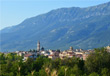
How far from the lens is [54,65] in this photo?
64.9 m

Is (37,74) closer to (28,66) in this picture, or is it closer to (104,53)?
(28,66)

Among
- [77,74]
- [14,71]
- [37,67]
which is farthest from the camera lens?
[37,67]

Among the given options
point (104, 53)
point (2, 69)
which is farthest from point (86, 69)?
point (2, 69)

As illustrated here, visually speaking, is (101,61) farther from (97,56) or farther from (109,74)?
(109,74)

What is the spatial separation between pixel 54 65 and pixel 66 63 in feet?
8.29

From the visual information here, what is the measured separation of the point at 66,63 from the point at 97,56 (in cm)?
653

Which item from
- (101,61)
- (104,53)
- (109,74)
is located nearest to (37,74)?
(109,74)

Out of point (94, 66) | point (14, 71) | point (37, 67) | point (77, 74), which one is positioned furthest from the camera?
point (37, 67)

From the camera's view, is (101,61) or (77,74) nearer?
(77,74)

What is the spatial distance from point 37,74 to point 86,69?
574 inches

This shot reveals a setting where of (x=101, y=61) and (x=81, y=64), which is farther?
(x=81, y=64)

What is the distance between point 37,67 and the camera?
2569 inches

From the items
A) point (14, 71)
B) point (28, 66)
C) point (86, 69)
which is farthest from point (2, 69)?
point (86, 69)

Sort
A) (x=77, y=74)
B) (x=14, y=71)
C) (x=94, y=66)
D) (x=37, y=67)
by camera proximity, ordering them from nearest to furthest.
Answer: (x=77, y=74) → (x=14, y=71) → (x=94, y=66) → (x=37, y=67)
